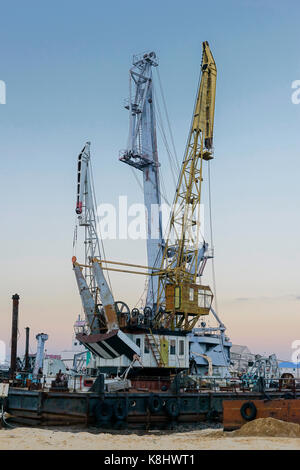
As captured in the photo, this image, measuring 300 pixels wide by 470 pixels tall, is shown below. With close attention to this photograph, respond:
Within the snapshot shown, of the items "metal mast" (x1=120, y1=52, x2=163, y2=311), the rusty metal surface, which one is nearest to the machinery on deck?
"metal mast" (x1=120, y1=52, x2=163, y2=311)

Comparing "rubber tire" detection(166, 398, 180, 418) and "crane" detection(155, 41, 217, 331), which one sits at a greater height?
"crane" detection(155, 41, 217, 331)

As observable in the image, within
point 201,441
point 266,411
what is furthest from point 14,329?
point 201,441

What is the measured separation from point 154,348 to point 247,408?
15.4m

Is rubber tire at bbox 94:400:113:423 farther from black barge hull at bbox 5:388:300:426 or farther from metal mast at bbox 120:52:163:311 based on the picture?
metal mast at bbox 120:52:163:311

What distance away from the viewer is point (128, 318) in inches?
1538

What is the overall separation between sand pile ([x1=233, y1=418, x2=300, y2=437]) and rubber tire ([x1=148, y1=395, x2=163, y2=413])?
30.5 feet

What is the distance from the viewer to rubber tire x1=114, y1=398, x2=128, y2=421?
28.3 metres

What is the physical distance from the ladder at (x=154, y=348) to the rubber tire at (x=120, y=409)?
9.09 meters

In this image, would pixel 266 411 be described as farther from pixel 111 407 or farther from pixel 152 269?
pixel 152 269

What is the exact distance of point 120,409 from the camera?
28.7 m
